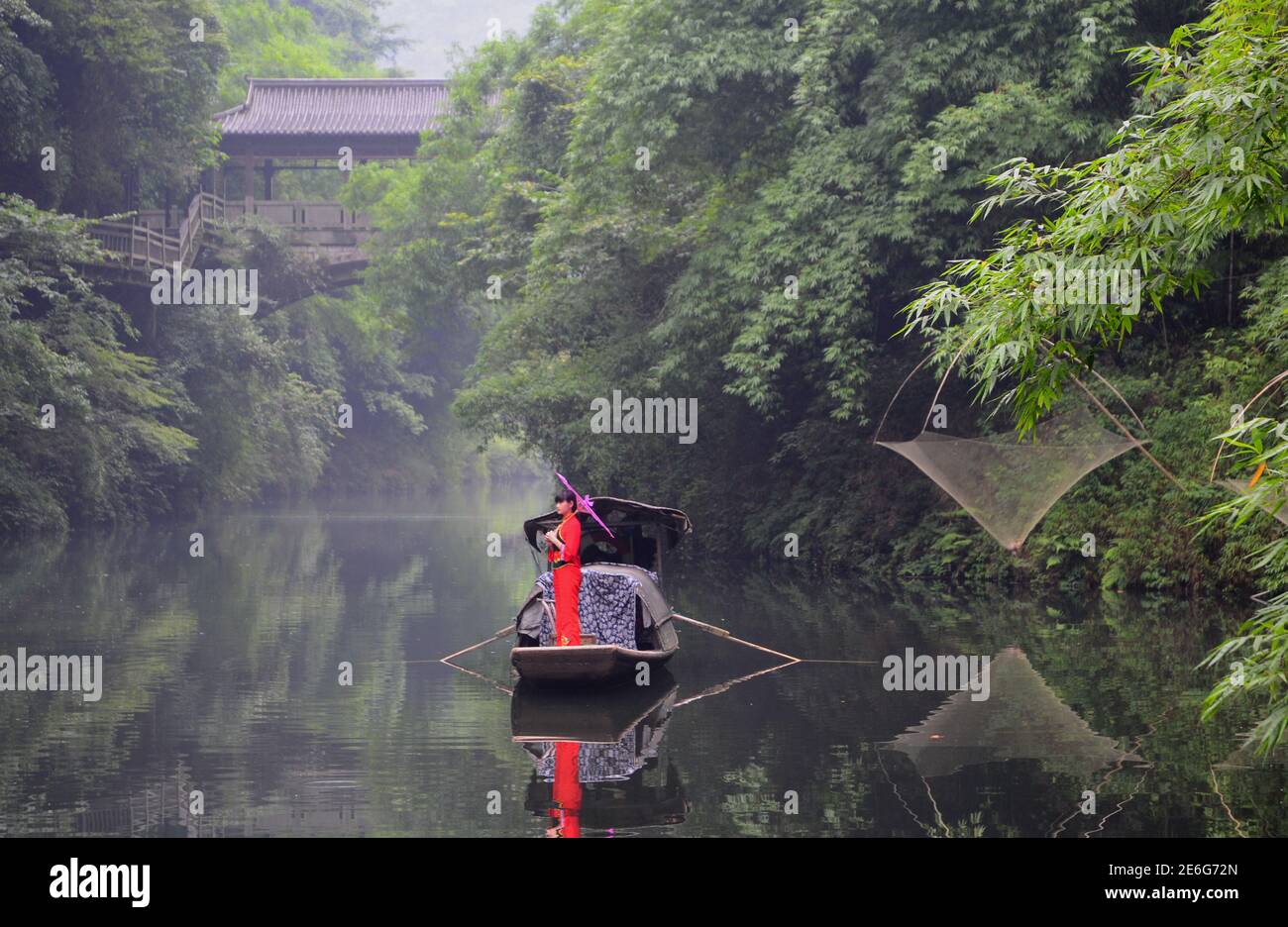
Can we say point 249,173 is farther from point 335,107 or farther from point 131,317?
point 131,317

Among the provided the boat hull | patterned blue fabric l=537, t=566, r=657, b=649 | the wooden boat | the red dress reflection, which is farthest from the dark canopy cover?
the red dress reflection

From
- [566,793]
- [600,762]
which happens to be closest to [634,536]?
[600,762]

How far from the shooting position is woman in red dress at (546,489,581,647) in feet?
41.9

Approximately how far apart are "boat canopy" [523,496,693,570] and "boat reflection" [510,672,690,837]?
2260mm

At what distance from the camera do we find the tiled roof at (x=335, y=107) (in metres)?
45.5

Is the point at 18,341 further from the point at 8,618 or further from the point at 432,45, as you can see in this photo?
the point at 432,45

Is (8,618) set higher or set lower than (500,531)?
lower

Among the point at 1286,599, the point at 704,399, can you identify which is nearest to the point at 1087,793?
the point at 1286,599

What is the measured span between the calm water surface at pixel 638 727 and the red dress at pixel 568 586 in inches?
23.4

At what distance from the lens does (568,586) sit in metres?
12.8

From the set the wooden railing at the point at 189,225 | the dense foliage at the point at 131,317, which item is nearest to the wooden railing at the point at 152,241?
the wooden railing at the point at 189,225

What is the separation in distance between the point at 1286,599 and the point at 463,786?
16.9 feet

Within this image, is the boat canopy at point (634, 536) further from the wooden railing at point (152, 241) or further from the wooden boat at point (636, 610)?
Result: the wooden railing at point (152, 241)

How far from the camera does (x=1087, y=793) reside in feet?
29.6
